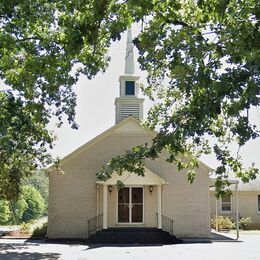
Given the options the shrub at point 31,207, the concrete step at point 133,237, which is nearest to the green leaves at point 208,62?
the concrete step at point 133,237

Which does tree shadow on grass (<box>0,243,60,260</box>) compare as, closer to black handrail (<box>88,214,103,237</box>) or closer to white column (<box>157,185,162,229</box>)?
black handrail (<box>88,214,103,237</box>)

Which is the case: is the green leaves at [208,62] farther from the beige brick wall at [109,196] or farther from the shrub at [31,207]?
the shrub at [31,207]

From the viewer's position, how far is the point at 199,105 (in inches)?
344

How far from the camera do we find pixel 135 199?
85.5 ft

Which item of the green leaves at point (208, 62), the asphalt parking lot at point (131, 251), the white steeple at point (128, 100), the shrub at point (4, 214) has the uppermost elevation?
the white steeple at point (128, 100)

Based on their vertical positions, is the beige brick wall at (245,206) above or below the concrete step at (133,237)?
above

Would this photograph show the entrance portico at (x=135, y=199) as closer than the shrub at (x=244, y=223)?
Yes

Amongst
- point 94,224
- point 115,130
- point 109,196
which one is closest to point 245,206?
point 109,196

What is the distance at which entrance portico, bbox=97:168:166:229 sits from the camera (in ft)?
82.7

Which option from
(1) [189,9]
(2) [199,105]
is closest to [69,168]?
(1) [189,9]

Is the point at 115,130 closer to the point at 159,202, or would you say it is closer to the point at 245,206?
the point at 159,202

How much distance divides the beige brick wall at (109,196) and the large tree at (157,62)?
9506 mm

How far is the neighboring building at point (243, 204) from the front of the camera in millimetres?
35844

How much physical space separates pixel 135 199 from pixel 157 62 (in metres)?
16.6
